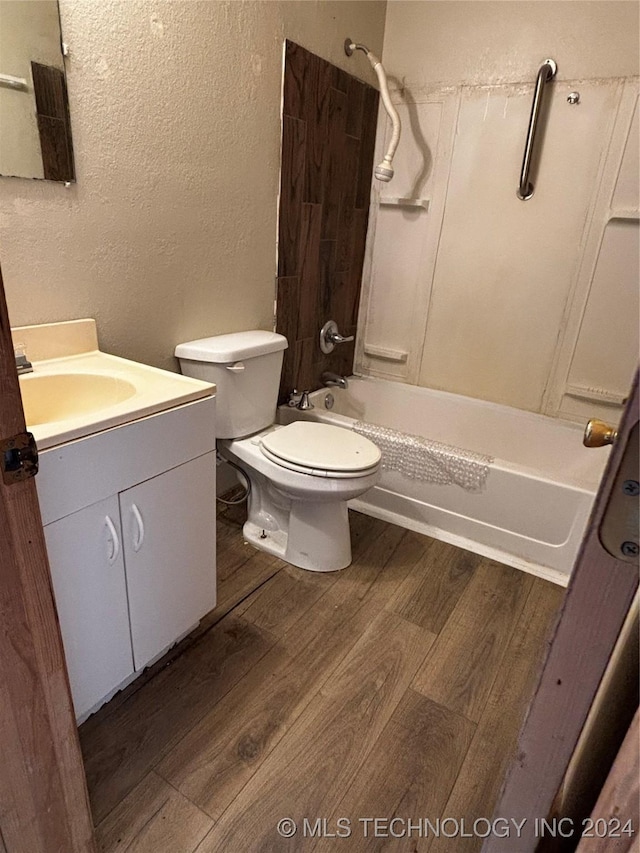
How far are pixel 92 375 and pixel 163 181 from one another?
0.70 metres

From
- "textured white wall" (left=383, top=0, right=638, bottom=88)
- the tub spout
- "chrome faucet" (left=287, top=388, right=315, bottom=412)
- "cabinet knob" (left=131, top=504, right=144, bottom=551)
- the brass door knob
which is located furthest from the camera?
the tub spout

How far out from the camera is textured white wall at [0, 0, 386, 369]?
1.31 m

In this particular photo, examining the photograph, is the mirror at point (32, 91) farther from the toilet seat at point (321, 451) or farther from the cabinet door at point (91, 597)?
the toilet seat at point (321, 451)

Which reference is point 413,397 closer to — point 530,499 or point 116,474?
point 530,499

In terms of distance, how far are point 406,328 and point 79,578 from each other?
208cm

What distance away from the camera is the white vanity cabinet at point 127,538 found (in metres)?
1.00

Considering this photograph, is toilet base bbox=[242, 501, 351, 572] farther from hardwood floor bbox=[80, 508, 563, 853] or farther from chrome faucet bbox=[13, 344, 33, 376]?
chrome faucet bbox=[13, 344, 33, 376]

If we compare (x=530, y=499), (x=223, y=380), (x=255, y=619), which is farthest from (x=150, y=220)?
(x=530, y=499)

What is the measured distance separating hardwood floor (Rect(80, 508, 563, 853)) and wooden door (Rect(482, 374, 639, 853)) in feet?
2.03

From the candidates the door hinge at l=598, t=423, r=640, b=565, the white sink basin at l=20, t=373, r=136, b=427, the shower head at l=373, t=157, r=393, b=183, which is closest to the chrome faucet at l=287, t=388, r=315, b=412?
the shower head at l=373, t=157, r=393, b=183

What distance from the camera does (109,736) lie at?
48.1 inches

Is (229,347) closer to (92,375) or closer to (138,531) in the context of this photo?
(92,375)

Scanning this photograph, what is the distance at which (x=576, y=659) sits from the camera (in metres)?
0.49

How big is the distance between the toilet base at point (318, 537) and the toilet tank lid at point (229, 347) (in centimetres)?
58
